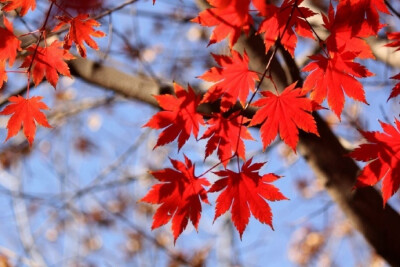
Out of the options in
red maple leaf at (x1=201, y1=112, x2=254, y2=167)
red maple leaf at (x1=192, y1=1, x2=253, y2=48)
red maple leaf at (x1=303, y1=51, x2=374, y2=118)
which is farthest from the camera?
red maple leaf at (x1=201, y1=112, x2=254, y2=167)

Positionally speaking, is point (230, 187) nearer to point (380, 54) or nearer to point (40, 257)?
point (380, 54)

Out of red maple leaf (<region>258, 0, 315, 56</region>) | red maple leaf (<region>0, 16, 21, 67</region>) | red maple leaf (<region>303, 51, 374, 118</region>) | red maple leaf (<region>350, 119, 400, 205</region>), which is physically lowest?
red maple leaf (<region>350, 119, 400, 205</region>)

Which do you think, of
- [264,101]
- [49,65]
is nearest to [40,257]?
[49,65]

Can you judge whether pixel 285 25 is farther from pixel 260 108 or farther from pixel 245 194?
pixel 245 194

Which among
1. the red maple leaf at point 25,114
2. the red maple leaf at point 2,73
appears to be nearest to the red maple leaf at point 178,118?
the red maple leaf at point 25,114

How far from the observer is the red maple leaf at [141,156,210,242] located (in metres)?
1.31

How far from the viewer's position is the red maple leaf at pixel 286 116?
1.28 meters

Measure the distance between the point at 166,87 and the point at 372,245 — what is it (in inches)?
47.4

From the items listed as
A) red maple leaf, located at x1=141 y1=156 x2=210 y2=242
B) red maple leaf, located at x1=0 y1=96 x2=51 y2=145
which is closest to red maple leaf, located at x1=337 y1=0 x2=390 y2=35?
red maple leaf, located at x1=141 y1=156 x2=210 y2=242

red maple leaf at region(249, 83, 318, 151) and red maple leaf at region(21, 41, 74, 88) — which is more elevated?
red maple leaf at region(21, 41, 74, 88)

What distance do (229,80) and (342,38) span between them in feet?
1.26

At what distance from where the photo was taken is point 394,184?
1.26 m

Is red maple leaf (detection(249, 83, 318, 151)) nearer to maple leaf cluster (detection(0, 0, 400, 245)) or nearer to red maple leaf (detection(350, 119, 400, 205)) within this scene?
maple leaf cluster (detection(0, 0, 400, 245))

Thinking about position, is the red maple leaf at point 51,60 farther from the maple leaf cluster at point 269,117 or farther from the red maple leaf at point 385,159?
the red maple leaf at point 385,159
